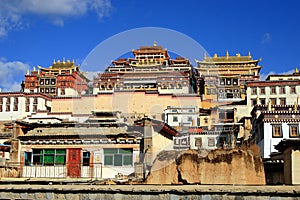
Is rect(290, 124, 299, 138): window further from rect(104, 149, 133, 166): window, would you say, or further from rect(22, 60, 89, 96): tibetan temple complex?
rect(22, 60, 89, 96): tibetan temple complex

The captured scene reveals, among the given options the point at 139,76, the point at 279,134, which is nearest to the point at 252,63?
A: the point at 139,76

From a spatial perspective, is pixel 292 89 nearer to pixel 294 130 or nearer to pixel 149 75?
pixel 294 130

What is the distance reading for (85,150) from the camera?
859 inches

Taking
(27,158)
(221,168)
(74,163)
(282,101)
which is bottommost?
(74,163)

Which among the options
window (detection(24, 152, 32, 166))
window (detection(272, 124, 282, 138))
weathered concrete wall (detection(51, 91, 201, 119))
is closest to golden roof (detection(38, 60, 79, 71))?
weathered concrete wall (detection(51, 91, 201, 119))

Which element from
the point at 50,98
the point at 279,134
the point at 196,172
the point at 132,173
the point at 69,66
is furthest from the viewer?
the point at 69,66

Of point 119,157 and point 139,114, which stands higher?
point 139,114

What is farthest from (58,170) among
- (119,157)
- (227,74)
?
(227,74)

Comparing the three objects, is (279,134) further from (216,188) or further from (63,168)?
(216,188)

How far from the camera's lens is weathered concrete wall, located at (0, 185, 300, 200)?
9750 millimetres

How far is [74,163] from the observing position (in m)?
20.9

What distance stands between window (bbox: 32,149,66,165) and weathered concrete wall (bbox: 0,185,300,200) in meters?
10.2

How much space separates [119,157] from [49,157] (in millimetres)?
3651

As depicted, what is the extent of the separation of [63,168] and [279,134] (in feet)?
64.5
